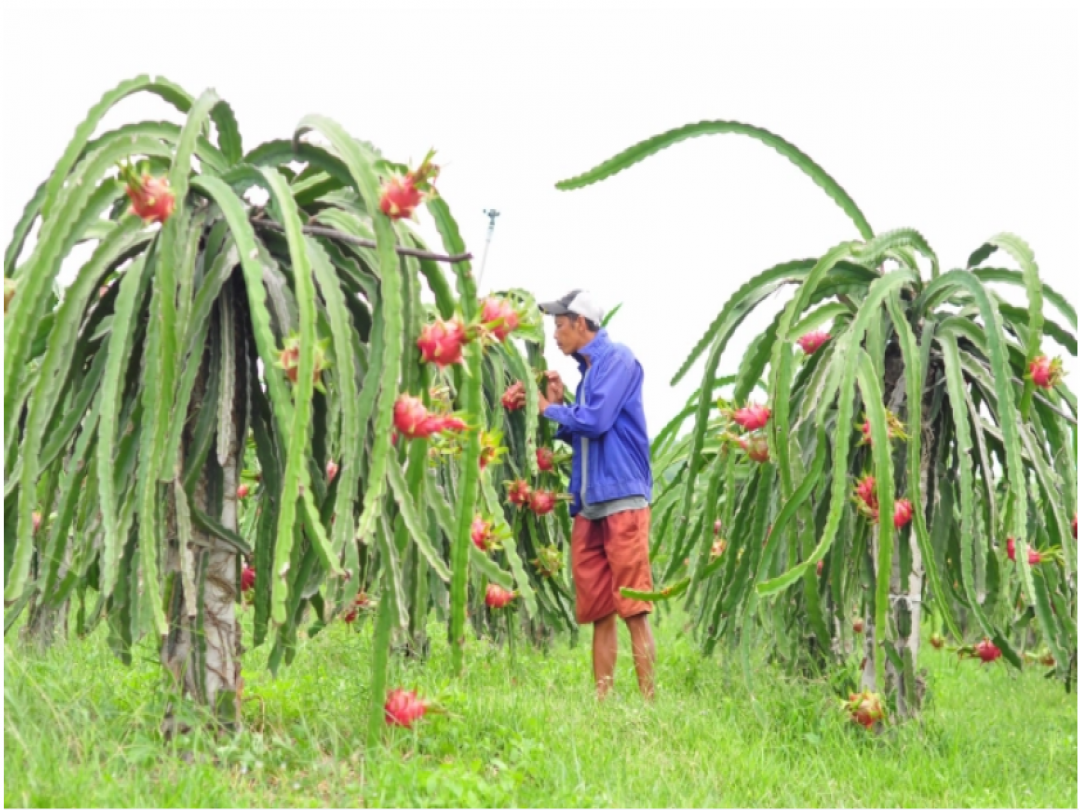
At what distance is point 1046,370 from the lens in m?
3.64

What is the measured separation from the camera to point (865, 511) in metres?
3.73

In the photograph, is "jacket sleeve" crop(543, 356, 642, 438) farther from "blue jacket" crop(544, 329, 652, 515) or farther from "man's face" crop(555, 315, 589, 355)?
"man's face" crop(555, 315, 589, 355)

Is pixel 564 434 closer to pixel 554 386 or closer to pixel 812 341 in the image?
pixel 554 386

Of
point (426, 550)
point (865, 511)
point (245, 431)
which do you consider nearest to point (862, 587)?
point (865, 511)

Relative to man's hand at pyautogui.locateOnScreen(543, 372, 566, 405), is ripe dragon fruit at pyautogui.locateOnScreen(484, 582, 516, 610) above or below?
below

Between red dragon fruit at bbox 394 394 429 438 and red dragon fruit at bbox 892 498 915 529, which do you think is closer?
red dragon fruit at bbox 394 394 429 438

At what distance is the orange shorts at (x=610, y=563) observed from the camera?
15.3 feet

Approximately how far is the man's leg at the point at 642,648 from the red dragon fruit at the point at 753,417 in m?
1.23

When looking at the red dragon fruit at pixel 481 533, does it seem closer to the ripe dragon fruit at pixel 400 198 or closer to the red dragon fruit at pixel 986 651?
the ripe dragon fruit at pixel 400 198

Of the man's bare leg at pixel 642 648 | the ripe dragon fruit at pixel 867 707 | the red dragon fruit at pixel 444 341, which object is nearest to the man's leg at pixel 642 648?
the man's bare leg at pixel 642 648

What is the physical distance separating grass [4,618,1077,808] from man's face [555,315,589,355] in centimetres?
145

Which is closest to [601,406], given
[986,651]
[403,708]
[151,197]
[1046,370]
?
[1046,370]

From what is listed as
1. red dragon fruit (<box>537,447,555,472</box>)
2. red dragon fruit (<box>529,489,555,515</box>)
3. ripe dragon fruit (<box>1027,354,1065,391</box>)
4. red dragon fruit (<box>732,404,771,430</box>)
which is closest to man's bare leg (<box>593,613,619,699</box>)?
red dragon fruit (<box>529,489,555,515</box>)

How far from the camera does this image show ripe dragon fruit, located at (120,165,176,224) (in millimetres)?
2543
